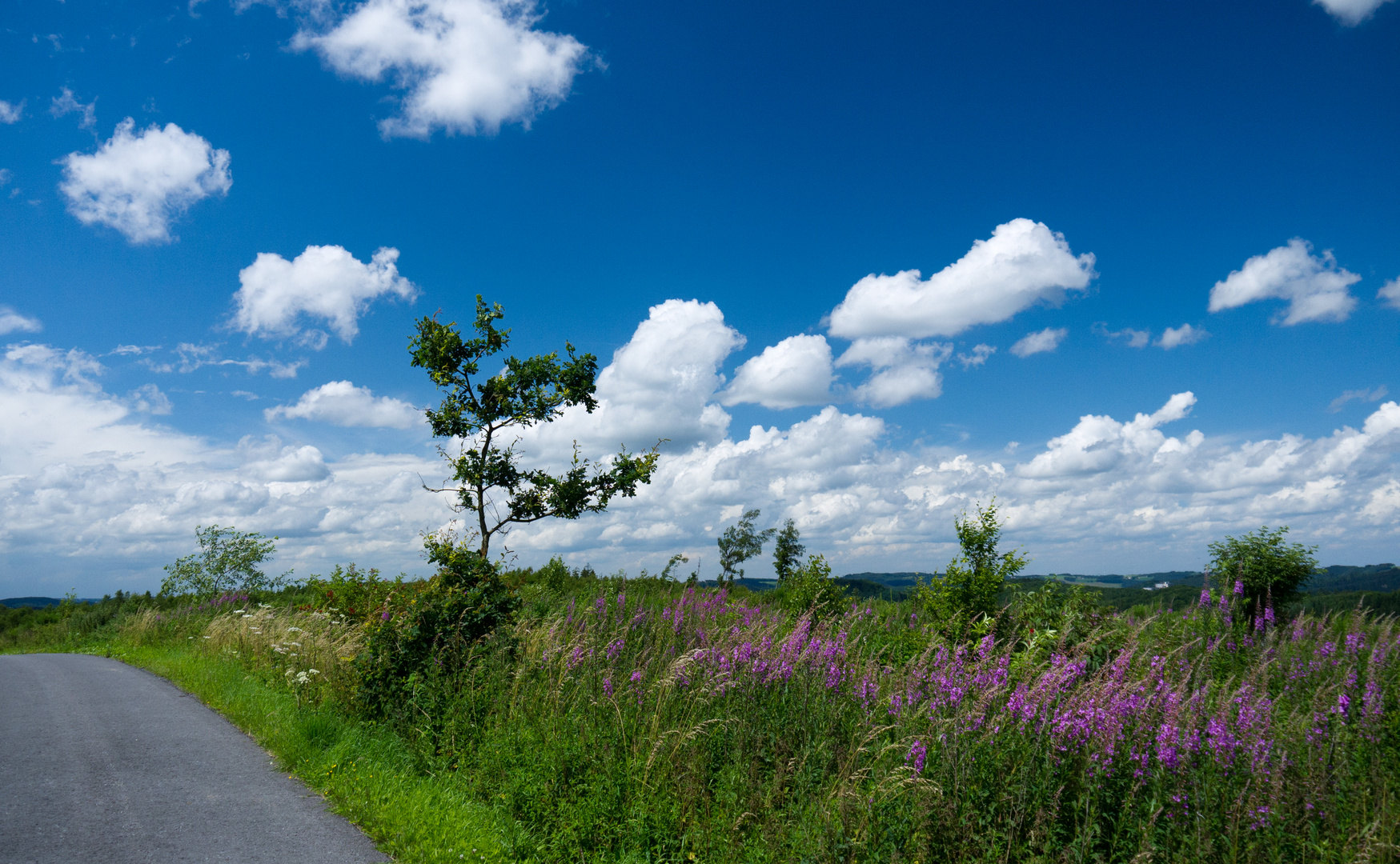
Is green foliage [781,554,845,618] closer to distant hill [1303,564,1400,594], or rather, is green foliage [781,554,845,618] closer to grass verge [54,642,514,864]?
grass verge [54,642,514,864]

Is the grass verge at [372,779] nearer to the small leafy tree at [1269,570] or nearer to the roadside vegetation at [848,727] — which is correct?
the roadside vegetation at [848,727]

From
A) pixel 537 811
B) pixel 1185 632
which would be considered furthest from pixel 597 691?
pixel 1185 632

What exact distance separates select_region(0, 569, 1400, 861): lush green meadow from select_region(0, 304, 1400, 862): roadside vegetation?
29 millimetres

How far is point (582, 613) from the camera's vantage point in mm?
10938

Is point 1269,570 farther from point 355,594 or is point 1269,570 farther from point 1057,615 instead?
point 355,594

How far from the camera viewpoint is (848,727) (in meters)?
5.90

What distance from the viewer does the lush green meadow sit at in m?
4.32

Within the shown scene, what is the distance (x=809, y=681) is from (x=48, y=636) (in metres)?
33.4

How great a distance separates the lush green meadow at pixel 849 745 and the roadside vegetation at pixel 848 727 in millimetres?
29

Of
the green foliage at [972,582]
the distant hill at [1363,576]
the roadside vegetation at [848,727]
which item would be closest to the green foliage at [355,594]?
the roadside vegetation at [848,727]

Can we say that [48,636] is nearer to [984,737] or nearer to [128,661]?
[128,661]

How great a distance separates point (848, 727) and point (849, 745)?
261 mm

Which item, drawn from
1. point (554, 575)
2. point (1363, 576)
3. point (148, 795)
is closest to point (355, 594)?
point (554, 575)

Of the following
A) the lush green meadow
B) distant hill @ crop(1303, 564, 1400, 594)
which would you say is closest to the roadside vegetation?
the lush green meadow
